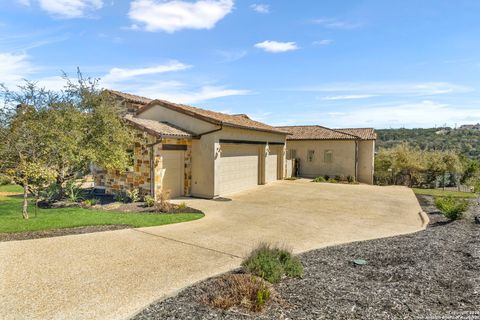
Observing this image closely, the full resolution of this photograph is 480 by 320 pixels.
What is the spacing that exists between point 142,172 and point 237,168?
5.72 metres

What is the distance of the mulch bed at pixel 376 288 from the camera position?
4090 mm

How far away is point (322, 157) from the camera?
86.5 feet

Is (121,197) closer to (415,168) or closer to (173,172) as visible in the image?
(173,172)

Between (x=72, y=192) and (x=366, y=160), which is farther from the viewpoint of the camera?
(x=366, y=160)

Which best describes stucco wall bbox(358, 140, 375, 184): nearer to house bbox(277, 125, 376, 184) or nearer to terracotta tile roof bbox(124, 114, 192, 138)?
house bbox(277, 125, 376, 184)

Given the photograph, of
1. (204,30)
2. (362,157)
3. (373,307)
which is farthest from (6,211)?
(362,157)

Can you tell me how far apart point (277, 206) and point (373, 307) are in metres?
9.07

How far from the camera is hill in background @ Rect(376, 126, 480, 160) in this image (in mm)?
51812

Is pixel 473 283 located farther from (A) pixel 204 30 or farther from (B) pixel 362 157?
(B) pixel 362 157

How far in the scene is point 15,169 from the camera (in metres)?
9.46

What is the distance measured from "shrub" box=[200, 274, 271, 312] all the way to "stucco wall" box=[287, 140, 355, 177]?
72.8ft

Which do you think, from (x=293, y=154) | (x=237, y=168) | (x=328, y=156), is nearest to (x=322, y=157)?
(x=328, y=156)

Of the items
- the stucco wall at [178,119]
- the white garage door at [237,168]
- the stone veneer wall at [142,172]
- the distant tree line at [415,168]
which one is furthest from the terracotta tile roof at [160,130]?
the distant tree line at [415,168]

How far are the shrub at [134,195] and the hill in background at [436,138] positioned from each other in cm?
4708
